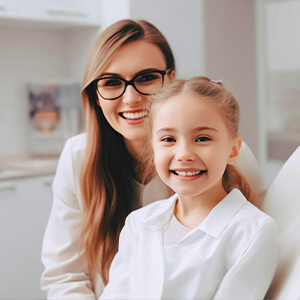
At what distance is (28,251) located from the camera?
2559mm

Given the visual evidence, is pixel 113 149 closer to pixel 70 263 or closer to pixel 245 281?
pixel 70 263

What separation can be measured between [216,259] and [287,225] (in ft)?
0.75

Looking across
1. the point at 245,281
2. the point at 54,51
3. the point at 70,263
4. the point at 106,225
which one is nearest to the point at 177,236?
the point at 245,281

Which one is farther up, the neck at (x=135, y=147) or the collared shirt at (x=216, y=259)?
the neck at (x=135, y=147)

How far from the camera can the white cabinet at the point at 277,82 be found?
3748 millimetres

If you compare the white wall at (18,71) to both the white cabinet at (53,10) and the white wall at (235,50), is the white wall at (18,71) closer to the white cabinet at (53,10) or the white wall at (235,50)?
the white cabinet at (53,10)

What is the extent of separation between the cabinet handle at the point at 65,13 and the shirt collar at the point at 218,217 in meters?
2.03

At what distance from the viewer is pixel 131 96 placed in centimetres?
134

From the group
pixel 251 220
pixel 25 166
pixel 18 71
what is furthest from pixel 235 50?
pixel 251 220

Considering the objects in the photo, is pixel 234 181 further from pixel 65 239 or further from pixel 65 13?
pixel 65 13

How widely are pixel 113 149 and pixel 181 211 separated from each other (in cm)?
49

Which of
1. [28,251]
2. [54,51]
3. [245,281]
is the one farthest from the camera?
[54,51]

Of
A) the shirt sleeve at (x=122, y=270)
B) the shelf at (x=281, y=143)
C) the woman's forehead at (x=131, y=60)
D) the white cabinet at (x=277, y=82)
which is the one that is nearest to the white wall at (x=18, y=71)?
the white cabinet at (x=277, y=82)

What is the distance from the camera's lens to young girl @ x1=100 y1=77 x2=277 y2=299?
0.92 meters
